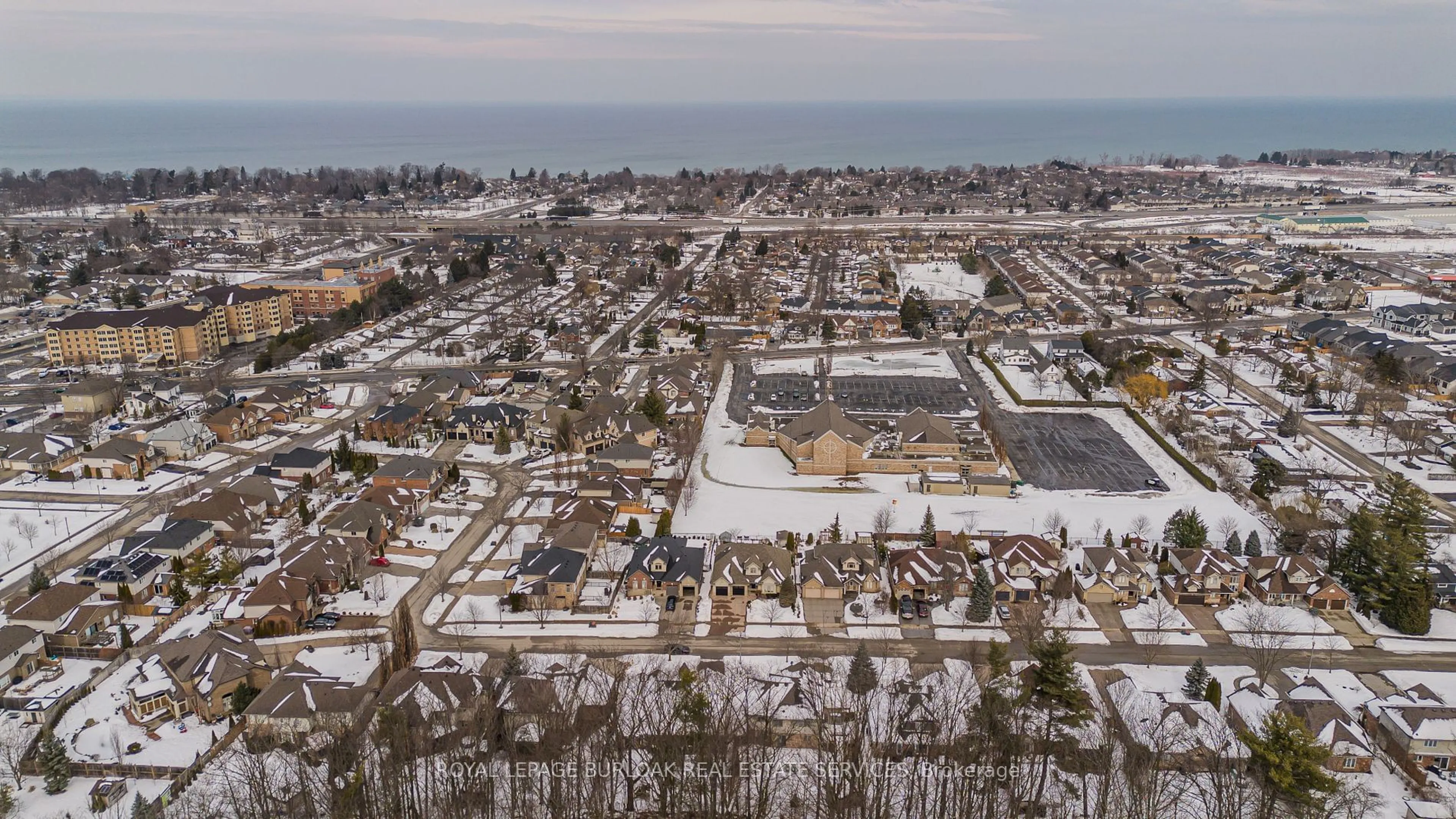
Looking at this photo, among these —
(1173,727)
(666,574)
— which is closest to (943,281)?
(666,574)

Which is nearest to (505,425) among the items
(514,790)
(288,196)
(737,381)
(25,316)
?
(737,381)

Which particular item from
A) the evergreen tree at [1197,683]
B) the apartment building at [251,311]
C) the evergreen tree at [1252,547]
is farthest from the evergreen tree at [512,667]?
the apartment building at [251,311]

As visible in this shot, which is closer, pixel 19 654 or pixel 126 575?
pixel 19 654

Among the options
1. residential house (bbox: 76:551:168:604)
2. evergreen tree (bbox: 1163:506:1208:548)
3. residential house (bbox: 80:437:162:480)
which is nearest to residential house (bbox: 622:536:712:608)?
residential house (bbox: 76:551:168:604)

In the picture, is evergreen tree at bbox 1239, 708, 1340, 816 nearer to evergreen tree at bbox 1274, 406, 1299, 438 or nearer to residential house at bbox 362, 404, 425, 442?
evergreen tree at bbox 1274, 406, 1299, 438

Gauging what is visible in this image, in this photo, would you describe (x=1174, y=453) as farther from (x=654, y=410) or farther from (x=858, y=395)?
(x=654, y=410)
